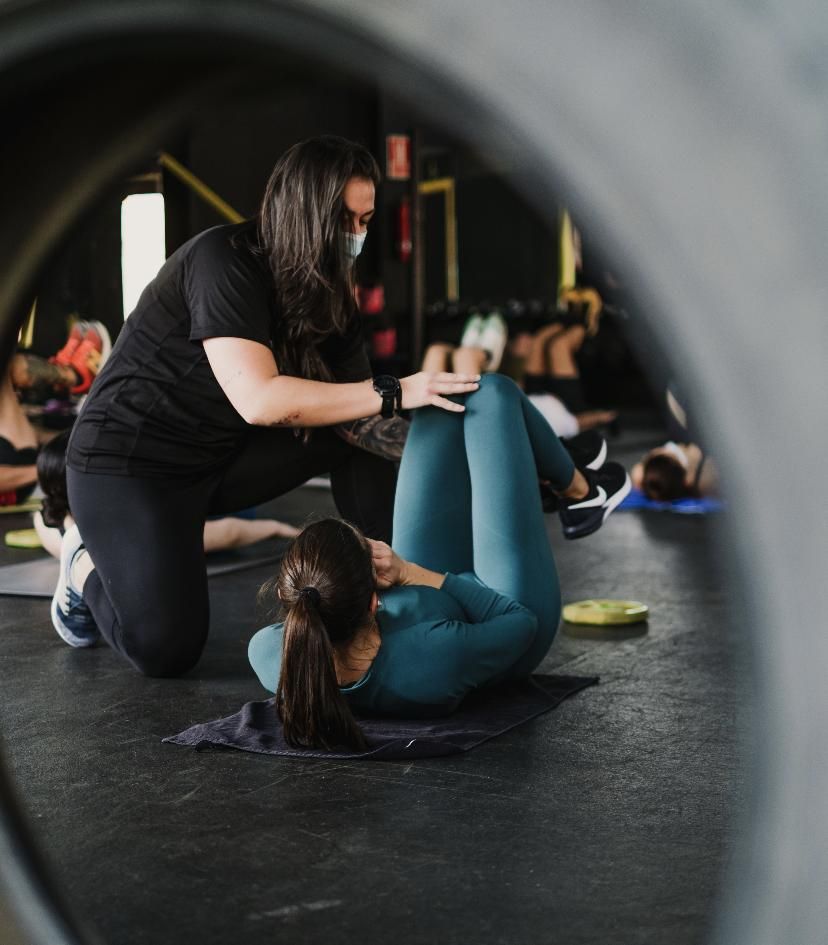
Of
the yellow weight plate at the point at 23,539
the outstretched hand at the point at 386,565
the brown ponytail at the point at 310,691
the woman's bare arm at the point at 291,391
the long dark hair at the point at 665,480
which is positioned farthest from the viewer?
the long dark hair at the point at 665,480

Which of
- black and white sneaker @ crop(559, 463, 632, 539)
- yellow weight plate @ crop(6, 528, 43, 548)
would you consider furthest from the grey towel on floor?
yellow weight plate @ crop(6, 528, 43, 548)

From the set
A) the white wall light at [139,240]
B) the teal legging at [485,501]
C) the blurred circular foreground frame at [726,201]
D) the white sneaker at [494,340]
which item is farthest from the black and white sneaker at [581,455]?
the white sneaker at [494,340]

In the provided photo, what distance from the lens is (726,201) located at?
0.55 meters

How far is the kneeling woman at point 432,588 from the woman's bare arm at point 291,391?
81 mm

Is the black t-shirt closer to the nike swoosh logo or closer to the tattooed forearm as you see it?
the tattooed forearm

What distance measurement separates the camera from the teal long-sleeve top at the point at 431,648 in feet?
6.63

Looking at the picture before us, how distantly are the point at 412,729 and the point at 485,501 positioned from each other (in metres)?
0.44

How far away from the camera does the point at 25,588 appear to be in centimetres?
330

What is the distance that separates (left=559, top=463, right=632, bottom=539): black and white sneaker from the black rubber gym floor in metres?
0.27

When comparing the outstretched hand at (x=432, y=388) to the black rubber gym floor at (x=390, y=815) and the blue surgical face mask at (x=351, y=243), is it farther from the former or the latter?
the black rubber gym floor at (x=390, y=815)

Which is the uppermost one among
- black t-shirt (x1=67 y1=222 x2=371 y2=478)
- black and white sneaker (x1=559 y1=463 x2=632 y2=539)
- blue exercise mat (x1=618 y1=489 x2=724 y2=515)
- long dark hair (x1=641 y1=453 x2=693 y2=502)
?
black t-shirt (x1=67 y1=222 x2=371 y2=478)

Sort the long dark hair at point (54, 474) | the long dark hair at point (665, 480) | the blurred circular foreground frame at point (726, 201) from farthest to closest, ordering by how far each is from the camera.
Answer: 1. the long dark hair at point (665, 480)
2. the long dark hair at point (54, 474)
3. the blurred circular foreground frame at point (726, 201)

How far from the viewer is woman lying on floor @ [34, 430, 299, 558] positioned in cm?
321

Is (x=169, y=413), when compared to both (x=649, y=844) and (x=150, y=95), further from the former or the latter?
(x=150, y=95)
